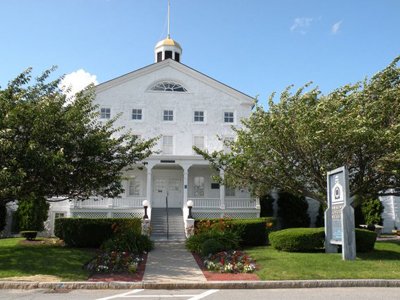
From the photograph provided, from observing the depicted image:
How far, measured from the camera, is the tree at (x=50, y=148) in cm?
1317

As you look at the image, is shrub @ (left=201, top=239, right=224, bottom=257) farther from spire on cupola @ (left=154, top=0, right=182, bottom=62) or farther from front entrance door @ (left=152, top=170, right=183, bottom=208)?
spire on cupola @ (left=154, top=0, right=182, bottom=62)

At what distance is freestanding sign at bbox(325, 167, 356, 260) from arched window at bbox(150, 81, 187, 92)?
597 inches

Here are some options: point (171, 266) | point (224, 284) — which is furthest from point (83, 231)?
point (224, 284)

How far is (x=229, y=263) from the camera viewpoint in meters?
13.4

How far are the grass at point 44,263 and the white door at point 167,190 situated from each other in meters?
11.1

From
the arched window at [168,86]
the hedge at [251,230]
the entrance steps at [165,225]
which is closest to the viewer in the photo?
the hedge at [251,230]

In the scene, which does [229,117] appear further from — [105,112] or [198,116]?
[105,112]

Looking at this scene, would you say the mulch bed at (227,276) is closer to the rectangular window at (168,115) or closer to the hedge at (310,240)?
the hedge at (310,240)

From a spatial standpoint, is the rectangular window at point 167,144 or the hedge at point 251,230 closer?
the hedge at point 251,230

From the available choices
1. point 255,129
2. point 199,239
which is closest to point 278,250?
point 199,239

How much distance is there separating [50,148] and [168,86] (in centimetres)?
1487

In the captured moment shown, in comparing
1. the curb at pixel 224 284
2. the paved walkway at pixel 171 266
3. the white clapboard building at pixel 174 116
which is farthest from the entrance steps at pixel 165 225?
the curb at pixel 224 284

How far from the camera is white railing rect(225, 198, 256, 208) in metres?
25.4

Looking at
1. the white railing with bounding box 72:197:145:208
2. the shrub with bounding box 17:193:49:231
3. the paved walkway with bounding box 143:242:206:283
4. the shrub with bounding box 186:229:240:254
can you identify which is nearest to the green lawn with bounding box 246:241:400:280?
the shrub with bounding box 186:229:240:254
